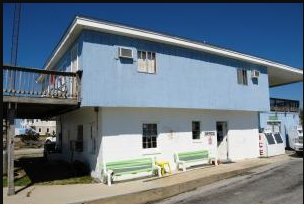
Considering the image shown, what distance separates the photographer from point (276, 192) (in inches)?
393

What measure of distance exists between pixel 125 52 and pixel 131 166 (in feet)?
15.7

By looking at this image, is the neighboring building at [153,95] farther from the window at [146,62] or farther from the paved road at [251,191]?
the paved road at [251,191]

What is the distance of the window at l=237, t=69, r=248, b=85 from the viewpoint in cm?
1812

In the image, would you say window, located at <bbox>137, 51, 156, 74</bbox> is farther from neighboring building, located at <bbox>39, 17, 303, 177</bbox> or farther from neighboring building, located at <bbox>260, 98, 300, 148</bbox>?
neighboring building, located at <bbox>260, 98, 300, 148</bbox>

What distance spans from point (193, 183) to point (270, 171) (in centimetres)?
427

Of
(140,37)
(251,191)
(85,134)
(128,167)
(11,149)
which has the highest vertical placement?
(140,37)

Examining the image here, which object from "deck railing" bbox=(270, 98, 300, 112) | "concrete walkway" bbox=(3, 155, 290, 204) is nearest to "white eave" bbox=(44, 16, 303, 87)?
"deck railing" bbox=(270, 98, 300, 112)

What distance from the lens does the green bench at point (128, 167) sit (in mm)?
12367

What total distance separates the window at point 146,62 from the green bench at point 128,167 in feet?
13.0

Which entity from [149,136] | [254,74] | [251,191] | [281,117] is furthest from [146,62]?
[281,117]

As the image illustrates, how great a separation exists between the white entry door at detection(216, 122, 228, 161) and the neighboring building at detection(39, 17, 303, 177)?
0.19 feet

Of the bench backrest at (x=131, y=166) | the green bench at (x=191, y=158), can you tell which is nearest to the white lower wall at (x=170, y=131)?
the green bench at (x=191, y=158)

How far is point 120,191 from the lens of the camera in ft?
35.1

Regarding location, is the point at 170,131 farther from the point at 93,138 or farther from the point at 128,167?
the point at 93,138
